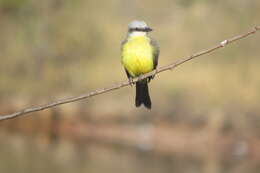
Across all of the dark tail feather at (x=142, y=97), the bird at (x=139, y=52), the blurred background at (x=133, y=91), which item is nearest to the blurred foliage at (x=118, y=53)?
the blurred background at (x=133, y=91)

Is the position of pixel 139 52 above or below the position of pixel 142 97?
above

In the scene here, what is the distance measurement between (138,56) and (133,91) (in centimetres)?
1283

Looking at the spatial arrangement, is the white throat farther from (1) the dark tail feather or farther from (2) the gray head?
(1) the dark tail feather

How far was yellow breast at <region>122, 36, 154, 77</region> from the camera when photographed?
414cm

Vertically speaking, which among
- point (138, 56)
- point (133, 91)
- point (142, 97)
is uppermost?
point (133, 91)

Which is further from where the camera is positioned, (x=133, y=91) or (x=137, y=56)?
(x=133, y=91)

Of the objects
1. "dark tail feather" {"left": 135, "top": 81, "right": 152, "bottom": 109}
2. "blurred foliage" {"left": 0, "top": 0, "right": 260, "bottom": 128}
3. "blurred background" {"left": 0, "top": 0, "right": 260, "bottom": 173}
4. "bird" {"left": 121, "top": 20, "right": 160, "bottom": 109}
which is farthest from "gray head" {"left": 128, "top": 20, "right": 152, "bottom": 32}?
"blurred foliage" {"left": 0, "top": 0, "right": 260, "bottom": 128}

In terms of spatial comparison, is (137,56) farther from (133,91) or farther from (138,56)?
(133,91)

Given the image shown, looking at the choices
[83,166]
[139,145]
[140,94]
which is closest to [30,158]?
[83,166]

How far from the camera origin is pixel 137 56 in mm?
4176

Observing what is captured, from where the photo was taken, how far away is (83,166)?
1453cm

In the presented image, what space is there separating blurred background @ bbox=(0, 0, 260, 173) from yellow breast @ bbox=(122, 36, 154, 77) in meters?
10.4

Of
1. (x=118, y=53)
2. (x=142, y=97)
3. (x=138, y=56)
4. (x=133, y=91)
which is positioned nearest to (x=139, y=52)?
(x=138, y=56)

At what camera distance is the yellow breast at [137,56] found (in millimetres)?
4145
